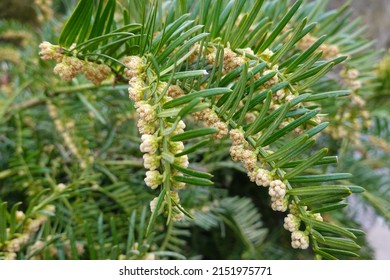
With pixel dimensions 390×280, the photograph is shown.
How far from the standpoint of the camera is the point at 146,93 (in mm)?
182

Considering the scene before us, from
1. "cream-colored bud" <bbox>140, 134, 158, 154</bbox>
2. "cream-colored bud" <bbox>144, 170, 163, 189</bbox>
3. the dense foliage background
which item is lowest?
"cream-colored bud" <bbox>144, 170, 163, 189</bbox>

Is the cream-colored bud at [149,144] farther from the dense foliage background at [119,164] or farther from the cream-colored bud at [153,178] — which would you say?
the dense foliage background at [119,164]

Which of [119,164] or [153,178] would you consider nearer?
[153,178]

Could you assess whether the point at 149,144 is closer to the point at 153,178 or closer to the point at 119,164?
the point at 153,178

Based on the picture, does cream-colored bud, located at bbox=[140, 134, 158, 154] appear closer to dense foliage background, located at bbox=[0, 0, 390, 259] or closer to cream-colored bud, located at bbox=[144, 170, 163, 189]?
cream-colored bud, located at bbox=[144, 170, 163, 189]

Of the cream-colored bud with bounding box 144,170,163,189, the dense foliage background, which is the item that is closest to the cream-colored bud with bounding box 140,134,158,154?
the cream-colored bud with bounding box 144,170,163,189

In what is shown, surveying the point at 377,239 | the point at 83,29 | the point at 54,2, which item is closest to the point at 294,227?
the point at 83,29

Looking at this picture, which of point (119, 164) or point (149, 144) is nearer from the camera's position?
point (149, 144)

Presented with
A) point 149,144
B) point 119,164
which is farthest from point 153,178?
point 119,164

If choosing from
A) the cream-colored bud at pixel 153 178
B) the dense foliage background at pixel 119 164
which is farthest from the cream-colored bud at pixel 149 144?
the dense foliage background at pixel 119 164

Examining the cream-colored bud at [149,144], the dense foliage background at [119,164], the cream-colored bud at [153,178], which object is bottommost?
the cream-colored bud at [153,178]

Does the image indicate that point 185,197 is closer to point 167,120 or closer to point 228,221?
point 228,221

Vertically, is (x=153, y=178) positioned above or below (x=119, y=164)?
below

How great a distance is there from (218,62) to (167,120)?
0.04 metres
